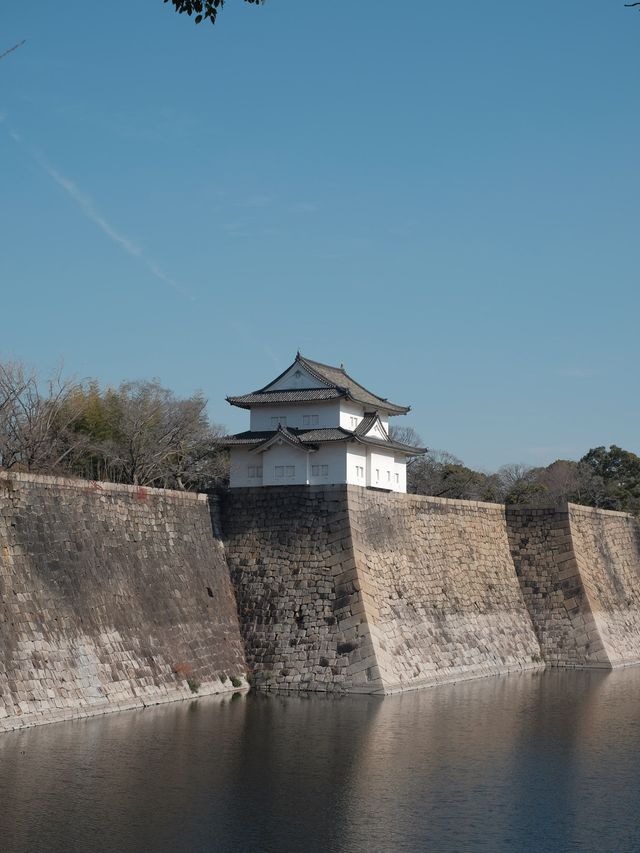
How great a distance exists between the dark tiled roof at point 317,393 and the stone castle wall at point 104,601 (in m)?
5.45

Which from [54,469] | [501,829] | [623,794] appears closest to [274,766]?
[501,829]

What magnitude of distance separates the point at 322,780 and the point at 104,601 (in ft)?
20.1

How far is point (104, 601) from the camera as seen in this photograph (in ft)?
61.4

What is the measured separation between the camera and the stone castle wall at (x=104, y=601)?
650 inches

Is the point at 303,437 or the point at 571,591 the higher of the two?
the point at 303,437

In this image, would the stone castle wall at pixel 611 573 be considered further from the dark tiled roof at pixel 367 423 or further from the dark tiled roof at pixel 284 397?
the dark tiled roof at pixel 284 397

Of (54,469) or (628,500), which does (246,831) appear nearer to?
(54,469)

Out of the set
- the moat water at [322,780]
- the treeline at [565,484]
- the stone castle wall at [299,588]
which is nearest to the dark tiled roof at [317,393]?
the stone castle wall at [299,588]

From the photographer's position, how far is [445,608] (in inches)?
1013

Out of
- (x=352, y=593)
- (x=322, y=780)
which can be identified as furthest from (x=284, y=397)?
(x=322, y=780)

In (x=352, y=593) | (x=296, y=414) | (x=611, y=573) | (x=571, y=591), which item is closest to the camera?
(x=352, y=593)

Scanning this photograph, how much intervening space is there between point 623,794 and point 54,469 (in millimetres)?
18896

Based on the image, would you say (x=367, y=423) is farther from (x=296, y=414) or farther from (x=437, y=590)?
(x=437, y=590)

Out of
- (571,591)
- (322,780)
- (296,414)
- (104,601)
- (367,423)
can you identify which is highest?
(296,414)
